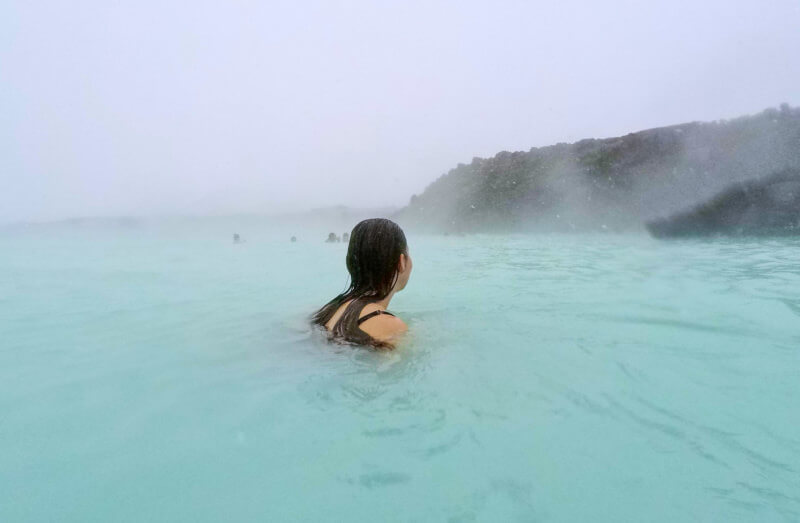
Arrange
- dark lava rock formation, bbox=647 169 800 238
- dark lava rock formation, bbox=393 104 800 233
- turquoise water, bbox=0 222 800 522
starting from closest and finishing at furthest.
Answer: turquoise water, bbox=0 222 800 522, dark lava rock formation, bbox=647 169 800 238, dark lava rock formation, bbox=393 104 800 233

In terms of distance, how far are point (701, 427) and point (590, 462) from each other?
671 mm

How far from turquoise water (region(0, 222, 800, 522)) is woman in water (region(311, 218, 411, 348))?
0.17 metres

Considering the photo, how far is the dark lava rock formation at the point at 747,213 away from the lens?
14.1m

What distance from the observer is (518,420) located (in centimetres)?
213

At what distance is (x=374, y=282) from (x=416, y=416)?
51.0 inches

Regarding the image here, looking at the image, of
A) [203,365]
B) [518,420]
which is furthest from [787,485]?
[203,365]

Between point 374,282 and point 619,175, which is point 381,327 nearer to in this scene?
point 374,282

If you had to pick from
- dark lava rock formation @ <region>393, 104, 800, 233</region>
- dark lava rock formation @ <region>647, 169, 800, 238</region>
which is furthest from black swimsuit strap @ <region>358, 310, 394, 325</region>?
dark lava rock formation @ <region>393, 104, 800, 233</region>

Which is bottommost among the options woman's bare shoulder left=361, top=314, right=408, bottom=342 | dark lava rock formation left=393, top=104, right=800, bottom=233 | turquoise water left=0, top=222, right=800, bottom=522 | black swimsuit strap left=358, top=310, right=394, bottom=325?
turquoise water left=0, top=222, right=800, bottom=522

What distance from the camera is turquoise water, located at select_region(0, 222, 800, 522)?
154 cm

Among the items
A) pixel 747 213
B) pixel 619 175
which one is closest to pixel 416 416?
pixel 747 213

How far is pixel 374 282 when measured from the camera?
329 cm

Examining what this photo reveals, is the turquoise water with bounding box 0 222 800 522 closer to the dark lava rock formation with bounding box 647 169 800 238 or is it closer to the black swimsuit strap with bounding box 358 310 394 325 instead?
the black swimsuit strap with bounding box 358 310 394 325

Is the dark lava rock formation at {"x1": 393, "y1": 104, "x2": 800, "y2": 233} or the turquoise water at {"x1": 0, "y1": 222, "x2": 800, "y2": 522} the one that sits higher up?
the dark lava rock formation at {"x1": 393, "y1": 104, "x2": 800, "y2": 233}
